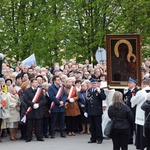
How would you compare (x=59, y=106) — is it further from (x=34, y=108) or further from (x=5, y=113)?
(x=5, y=113)

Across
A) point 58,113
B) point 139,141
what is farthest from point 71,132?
point 139,141

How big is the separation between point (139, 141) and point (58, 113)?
3.47 meters

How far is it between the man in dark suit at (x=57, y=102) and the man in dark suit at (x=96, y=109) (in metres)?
1.33

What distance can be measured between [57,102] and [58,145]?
1.60m

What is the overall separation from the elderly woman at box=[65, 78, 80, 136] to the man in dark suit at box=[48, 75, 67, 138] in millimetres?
352

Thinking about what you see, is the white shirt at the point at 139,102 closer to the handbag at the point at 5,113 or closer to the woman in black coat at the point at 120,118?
the woman in black coat at the point at 120,118

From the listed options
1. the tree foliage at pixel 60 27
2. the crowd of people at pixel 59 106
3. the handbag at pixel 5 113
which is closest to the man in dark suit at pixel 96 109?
A: the crowd of people at pixel 59 106

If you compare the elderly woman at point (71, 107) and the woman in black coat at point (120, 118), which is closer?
the woman in black coat at point (120, 118)

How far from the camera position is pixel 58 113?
16.5 m

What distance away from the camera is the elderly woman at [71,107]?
16844 mm

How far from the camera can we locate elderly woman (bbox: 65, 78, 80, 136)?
16.8 metres

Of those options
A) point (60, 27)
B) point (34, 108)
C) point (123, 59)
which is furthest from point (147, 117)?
point (60, 27)

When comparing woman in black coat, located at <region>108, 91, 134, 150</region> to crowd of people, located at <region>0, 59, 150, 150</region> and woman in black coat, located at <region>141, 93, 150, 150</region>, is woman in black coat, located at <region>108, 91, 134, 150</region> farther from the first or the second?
crowd of people, located at <region>0, 59, 150, 150</region>

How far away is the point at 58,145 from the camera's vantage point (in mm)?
15117
